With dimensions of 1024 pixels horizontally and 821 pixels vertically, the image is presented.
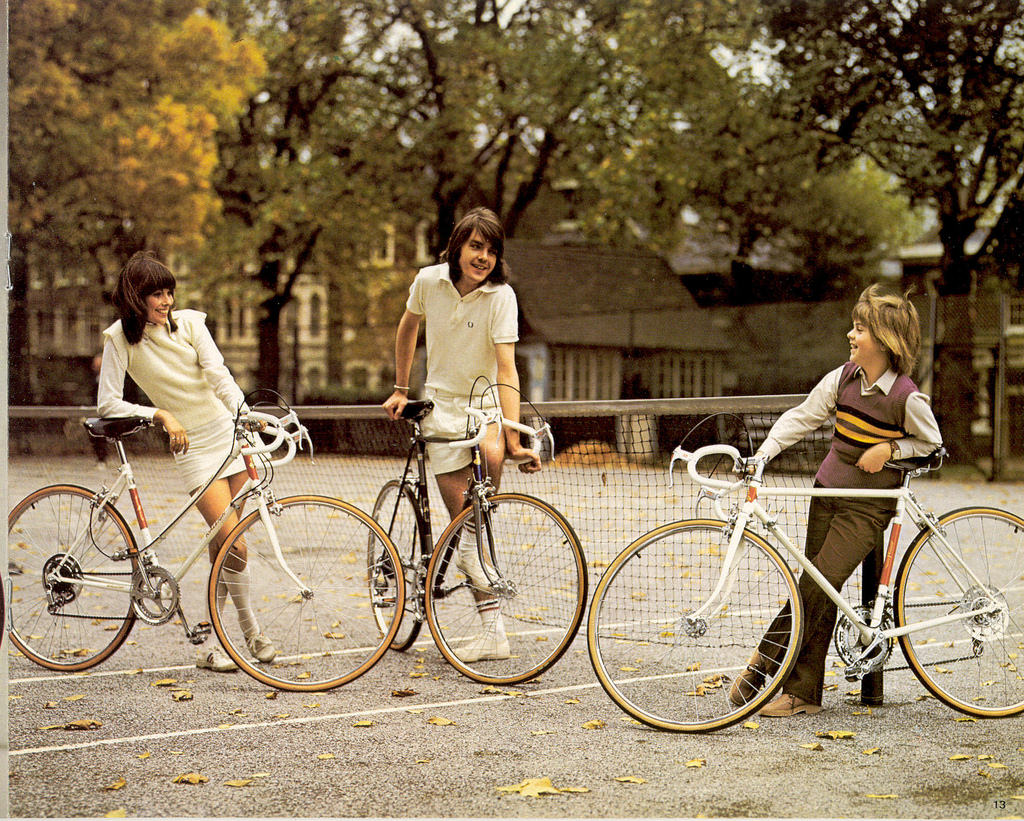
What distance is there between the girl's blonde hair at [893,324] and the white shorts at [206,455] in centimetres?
267

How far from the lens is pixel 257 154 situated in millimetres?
25828

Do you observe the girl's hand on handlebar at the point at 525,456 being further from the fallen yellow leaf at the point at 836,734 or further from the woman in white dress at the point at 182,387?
the fallen yellow leaf at the point at 836,734

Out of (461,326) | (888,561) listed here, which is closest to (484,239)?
(461,326)

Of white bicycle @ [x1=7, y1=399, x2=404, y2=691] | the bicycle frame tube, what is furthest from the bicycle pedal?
the bicycle frame tube

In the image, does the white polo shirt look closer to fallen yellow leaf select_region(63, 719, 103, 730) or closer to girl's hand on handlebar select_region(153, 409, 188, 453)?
girl's hand on handlebar select_region(153, 409, 188, 453)

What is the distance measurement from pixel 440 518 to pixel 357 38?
21155 millimetres

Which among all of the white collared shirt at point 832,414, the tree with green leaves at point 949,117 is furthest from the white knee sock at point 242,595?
the tree with green leaves at point 949,117

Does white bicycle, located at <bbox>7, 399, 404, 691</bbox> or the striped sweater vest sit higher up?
the striped sweater vest

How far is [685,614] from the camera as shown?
4.52m

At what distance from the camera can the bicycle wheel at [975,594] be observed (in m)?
4.64

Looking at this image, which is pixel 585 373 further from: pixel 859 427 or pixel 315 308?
pixel 859 427

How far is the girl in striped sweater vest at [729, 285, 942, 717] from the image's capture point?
457 centimetres

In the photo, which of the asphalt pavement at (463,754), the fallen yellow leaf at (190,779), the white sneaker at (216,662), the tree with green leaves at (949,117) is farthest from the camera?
the tree with green leaves at (949,117)

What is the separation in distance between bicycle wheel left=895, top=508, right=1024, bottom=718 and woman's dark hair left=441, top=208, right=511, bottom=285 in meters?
2.06
